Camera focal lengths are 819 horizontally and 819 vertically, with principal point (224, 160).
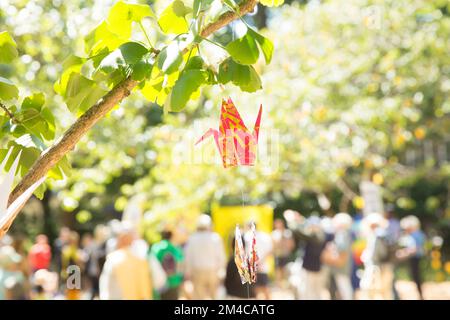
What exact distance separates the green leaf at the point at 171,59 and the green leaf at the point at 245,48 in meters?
0.13

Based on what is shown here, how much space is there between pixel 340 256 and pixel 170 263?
277 cm

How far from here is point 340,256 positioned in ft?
Result: 34.6

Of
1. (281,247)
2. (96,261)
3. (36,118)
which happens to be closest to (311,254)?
(96,261)

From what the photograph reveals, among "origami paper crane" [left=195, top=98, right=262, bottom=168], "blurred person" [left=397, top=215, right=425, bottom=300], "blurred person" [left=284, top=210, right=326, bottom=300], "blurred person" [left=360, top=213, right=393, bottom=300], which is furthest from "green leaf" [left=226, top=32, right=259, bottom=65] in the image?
"blurred person" [left=397, top=215, right=425, bottom=300]

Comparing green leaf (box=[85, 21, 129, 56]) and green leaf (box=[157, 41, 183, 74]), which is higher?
green leaf (box=[85, 21, 129, 56])

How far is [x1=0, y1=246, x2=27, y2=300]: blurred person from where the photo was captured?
810cm

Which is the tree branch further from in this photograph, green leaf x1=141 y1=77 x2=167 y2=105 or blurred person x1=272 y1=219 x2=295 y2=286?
blurred person x1=272 y1=219 x2=295 y2=286

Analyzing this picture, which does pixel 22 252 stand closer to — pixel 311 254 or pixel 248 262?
pixel 311 254

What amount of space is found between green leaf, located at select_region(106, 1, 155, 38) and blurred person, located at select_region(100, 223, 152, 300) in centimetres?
483

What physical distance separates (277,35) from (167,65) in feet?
38.4

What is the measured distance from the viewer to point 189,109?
1175cm

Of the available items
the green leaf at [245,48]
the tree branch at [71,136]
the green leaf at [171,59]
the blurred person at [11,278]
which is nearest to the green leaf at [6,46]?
the tree branch at [71,136]

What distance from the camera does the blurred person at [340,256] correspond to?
414 inches

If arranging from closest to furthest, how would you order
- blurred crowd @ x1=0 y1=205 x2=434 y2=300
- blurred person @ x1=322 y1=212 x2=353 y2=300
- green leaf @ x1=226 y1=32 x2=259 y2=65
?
1. green leaf @ x1=226 y1=32 x2=259 y2=65
2. blurred crowd @ x1=0 y1=205 x2=434 y2=300
3. blurred person @ x1=322 y1=212 x2=353 y2=300
